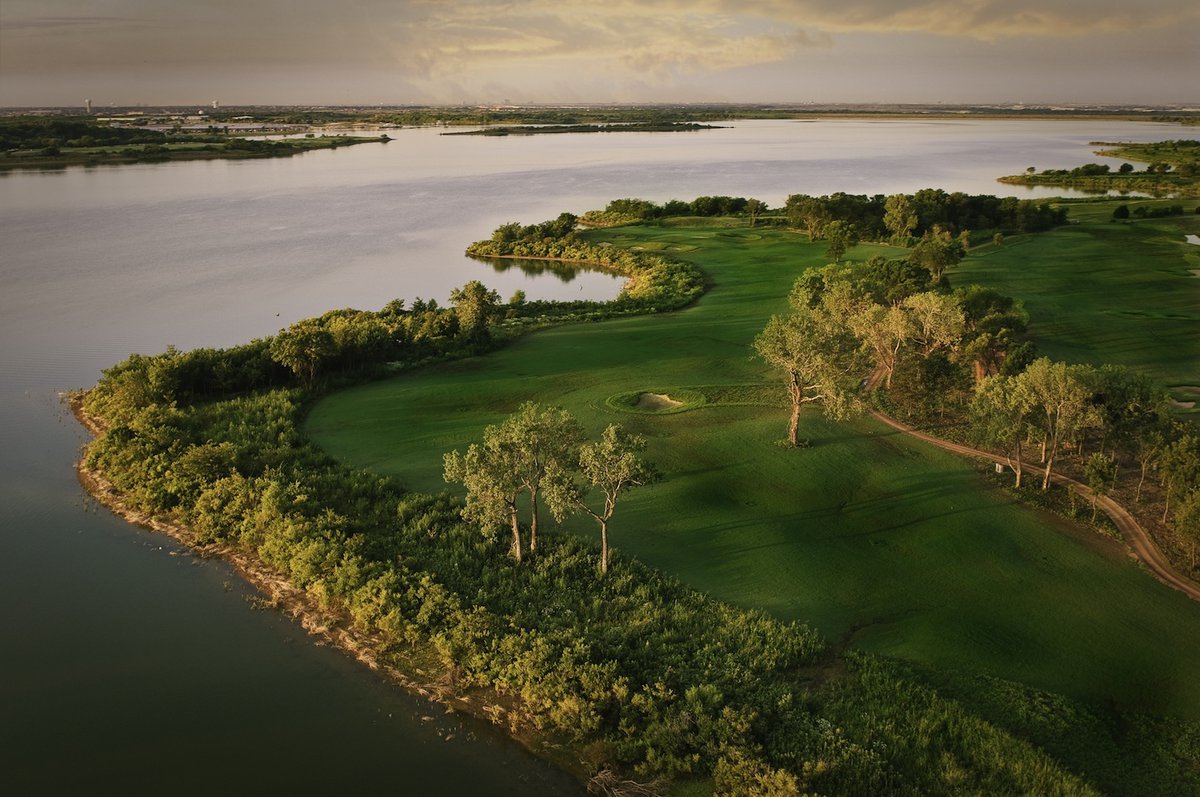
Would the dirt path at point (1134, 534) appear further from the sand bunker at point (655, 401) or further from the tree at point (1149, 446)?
the sand bunker at point (655, 401)

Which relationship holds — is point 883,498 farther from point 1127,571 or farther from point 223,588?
point 223,588

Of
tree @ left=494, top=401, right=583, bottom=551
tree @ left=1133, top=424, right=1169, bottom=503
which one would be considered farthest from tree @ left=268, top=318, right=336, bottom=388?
tree @ left=1133, top=424, right=1169, bottom=503

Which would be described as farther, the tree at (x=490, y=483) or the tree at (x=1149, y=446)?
the tree at (x=1149, y=446)

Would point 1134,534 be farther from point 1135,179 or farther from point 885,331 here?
point 1135,179

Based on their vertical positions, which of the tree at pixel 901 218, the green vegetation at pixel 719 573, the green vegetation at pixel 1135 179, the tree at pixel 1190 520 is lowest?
the green vegetation at pixel 719 573

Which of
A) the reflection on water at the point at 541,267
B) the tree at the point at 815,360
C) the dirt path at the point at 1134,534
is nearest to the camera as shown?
the dirt path at the point at 1134,534

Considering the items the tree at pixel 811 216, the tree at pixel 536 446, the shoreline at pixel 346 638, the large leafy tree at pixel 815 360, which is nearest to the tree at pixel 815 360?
the large leafy tree at pixel 815 360
